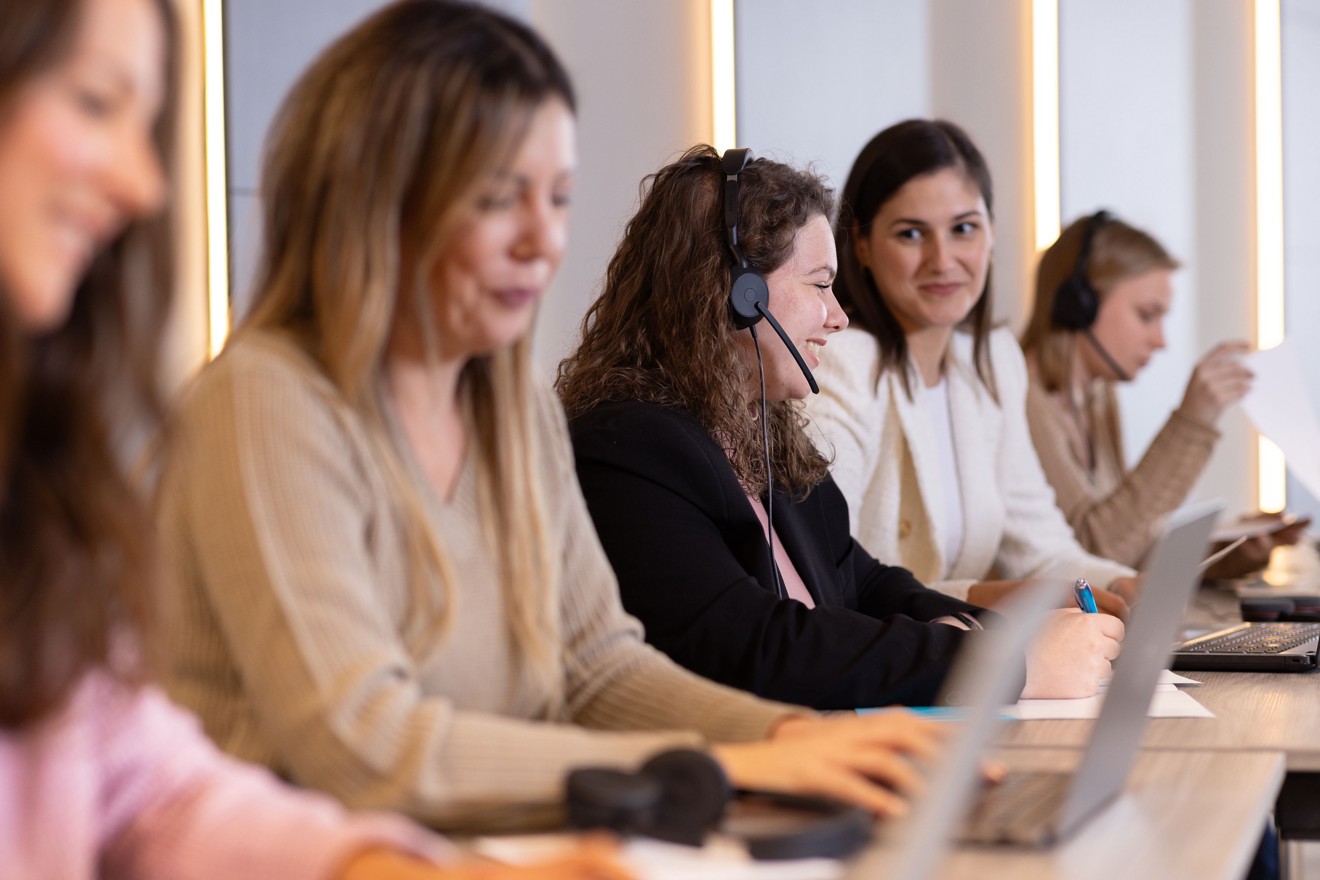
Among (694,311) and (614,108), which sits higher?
(614,108)

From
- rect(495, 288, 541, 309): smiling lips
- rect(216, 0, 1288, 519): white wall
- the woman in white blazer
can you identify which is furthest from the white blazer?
rect(495, 288, 541, 309): smiling lips

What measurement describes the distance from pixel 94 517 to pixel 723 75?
9.07 ft

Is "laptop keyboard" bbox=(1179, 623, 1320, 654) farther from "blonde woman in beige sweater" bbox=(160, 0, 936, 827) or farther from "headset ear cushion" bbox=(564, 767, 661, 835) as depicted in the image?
"headset ear cushion" bbox=(564, 767, 661, 835)

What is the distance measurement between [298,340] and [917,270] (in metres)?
1.61

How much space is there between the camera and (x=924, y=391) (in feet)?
8.43

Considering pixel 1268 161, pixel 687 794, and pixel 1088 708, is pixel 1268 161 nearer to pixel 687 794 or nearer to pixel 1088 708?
pixel 1088 708

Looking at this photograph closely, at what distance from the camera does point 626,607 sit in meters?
1.54

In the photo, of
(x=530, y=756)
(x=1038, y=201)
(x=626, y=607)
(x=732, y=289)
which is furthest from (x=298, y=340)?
(x=1038, y=201)

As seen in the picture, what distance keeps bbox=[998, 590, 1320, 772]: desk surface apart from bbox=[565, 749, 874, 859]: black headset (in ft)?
1.42

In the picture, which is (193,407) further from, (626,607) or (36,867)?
(626,607)

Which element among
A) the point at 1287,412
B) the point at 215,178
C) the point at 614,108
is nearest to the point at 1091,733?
the point at 1287,412

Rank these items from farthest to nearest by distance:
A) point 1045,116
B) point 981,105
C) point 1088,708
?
point 1045,116, point 981,105, point 1088,708

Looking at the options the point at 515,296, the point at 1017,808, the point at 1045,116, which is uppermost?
the point at 1045,116

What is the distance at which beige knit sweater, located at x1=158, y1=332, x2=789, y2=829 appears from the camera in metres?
0.96
